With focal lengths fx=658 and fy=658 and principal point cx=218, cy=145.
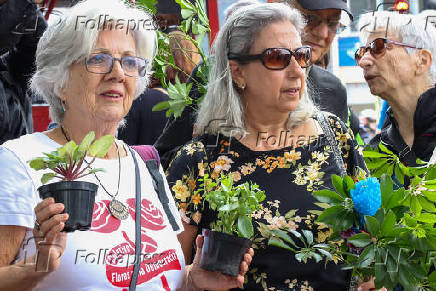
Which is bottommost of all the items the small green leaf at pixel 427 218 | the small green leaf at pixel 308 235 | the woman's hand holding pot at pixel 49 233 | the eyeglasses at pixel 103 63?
the small green leaf at pixel 308 235

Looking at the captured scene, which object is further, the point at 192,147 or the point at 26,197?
the point at 192,147

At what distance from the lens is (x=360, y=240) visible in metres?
2.45

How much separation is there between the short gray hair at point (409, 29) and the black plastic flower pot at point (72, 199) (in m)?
2.95

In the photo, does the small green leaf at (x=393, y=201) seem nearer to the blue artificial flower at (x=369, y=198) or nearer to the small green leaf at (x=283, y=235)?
the blue artificial flower at (x=369, y=198)

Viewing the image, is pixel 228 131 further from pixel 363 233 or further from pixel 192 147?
pixel 363 233

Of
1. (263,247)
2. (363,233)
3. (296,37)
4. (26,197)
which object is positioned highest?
(296,37)

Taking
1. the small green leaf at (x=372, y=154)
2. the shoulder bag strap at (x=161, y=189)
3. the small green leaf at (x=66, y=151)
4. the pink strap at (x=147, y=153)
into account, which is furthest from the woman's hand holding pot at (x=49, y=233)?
the small green leaf at (x=372, y=154)

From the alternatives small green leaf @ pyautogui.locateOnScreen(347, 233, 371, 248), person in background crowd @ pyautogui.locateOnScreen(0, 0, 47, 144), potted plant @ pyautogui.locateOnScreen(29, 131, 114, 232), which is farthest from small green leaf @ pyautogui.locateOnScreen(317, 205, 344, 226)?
person in background crowd @ pyautogui.locateOnScreen(0, 0, 47, 144)

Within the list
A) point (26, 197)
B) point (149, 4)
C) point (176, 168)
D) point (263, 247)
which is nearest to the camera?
point (26, 197)

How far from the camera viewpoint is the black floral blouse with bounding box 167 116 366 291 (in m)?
2.77

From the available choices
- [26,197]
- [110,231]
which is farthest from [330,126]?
[26,197]

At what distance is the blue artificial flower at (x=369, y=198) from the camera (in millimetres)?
2459

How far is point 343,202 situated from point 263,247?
44cm

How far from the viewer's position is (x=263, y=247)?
Answer: 2807 millimetres
